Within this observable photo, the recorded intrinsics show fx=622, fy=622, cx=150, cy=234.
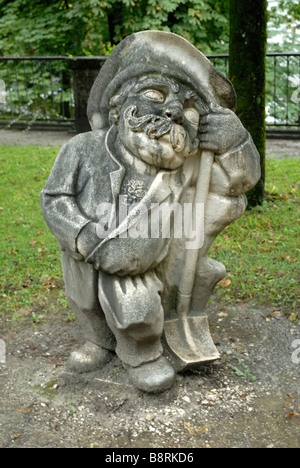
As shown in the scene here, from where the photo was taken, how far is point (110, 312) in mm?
3750

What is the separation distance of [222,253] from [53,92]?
870 centimetres

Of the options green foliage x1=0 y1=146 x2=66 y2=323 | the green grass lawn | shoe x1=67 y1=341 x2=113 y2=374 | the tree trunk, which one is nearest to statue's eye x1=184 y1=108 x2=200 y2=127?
shoe x1=67 y1=341 x2=113 y2=374

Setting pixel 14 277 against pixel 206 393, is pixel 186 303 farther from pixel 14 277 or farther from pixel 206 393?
pixel 14 277

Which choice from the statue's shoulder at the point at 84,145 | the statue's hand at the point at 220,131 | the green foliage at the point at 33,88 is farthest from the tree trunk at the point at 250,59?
the green foliage at the point at 33,88

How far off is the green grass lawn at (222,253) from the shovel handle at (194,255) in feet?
4.77

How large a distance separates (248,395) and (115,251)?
4.38 feet

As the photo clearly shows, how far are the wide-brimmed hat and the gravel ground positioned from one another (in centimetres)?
183

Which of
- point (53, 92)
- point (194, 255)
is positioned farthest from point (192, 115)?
point (53, 92)

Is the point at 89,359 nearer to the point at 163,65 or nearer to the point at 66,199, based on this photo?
the point at 66,199

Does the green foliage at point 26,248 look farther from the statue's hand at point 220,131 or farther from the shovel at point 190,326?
the statue's hand at point 220,131

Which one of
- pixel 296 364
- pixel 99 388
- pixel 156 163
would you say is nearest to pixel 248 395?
pixel 296 364

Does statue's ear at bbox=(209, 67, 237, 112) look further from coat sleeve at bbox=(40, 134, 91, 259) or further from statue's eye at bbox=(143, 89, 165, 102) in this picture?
coat sleeve at bbox=(40, 134, 91, 259)

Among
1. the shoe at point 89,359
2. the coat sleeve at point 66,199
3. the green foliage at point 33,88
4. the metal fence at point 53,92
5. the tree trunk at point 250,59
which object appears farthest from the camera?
the green foliage at point 33,88

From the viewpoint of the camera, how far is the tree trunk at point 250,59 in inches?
289
